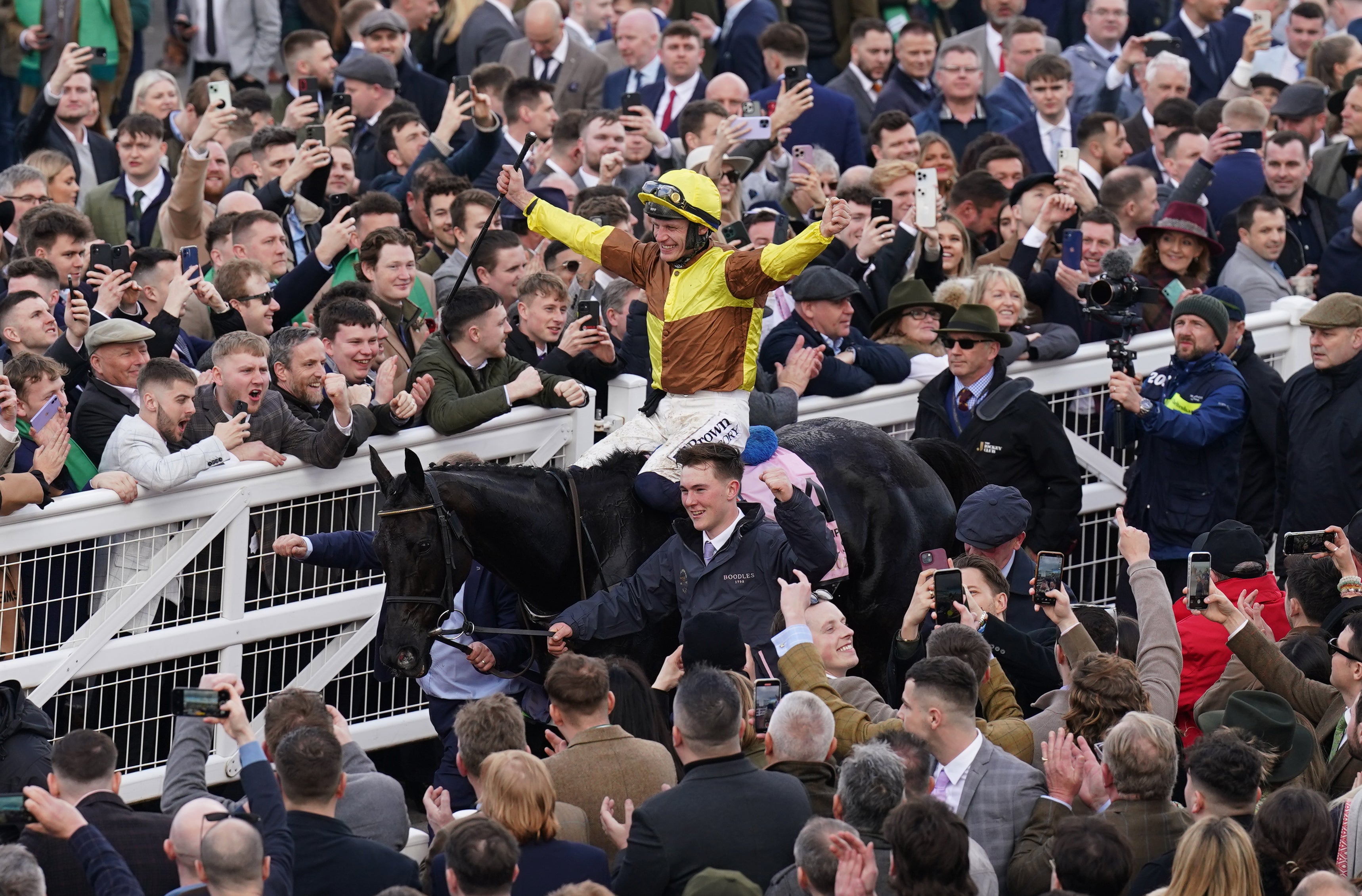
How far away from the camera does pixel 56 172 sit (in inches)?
498

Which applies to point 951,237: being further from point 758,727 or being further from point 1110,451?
point 758,727

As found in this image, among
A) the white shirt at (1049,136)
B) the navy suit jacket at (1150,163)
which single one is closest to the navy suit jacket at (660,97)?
the white shirt at (1049,136)

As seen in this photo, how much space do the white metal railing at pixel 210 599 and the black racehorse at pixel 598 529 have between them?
2.03 ft

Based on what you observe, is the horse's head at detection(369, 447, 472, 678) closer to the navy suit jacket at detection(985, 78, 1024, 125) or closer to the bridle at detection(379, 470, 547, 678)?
the bridle at detection(379, 470, 547, 678)

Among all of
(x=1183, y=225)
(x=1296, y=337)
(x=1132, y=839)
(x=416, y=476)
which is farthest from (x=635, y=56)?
(x=1132, y=839)

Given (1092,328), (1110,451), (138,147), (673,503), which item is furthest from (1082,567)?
(138,147)

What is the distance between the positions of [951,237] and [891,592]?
316cm

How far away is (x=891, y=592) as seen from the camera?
33.1 ft

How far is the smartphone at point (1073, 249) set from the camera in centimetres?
1243

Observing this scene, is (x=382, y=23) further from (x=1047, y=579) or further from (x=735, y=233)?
(x=1047, y=579)

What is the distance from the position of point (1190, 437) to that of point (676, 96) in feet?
19.8

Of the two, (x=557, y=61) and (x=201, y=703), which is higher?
(x=201, y=703)

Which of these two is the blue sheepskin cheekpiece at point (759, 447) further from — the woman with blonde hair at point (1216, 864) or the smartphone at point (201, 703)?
the woman with blonde hair at point (1216, 864)

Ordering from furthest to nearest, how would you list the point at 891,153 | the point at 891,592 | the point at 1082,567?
the point at 891,153
the point at 1082,567
the point at 891,592
